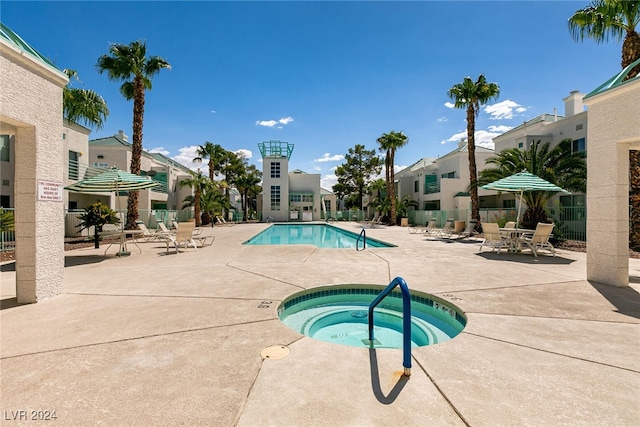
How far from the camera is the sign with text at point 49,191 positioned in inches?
169

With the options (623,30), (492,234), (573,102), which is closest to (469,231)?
(492,234)

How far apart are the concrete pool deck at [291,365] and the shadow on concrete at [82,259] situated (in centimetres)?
311

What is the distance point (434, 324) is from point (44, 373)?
14.6 feet

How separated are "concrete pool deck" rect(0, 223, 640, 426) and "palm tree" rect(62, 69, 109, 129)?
1088cm

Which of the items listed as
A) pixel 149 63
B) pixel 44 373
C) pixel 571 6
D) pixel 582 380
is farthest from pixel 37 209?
pixel 571 6

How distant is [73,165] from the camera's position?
17.2 m

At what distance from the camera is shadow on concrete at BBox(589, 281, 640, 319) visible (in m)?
3.97

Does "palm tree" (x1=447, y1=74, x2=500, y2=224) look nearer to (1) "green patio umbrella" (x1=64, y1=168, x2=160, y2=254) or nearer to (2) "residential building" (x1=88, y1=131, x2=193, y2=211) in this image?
(1) "green patio umbrella" (x1=64, y1=168, x2=160, y2=254)

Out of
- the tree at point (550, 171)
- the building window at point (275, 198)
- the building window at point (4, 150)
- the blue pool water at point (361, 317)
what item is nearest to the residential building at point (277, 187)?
the building window at point (275, 198)

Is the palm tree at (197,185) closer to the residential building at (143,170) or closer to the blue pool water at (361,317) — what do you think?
the residential building at (143,170)

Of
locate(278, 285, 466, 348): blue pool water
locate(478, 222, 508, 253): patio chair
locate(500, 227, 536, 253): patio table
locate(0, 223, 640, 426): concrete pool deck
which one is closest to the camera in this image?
locate(0, 223, 640, 426): concrete pool deck

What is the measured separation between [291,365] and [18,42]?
5814 mm

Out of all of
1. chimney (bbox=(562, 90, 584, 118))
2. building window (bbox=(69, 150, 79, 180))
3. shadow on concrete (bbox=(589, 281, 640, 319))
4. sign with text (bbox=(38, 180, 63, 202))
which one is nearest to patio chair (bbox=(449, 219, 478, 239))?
shadow on concrete (bbox=(589, 281, 640, 319))

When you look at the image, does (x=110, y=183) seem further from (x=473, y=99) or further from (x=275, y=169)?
(x=275, y=169)
